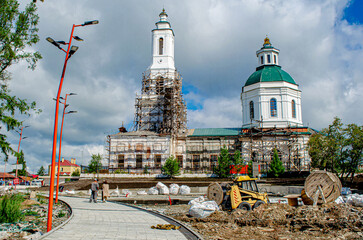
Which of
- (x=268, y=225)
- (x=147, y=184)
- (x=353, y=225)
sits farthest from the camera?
(x=147, y=184)

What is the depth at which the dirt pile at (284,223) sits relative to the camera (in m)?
10.3

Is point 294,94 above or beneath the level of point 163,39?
beneath

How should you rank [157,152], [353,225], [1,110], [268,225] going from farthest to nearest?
[157,152]
[1,110]
[268,225]
[353,225]

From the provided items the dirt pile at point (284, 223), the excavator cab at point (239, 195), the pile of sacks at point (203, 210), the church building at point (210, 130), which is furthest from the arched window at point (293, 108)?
the pile of sacks at point (203, 210)

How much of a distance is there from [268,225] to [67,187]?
27847 millimetres

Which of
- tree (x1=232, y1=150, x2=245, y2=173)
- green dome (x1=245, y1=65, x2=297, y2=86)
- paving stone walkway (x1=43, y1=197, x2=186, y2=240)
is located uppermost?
green dome (x1=245, y1=65, x2=297, y2=86)

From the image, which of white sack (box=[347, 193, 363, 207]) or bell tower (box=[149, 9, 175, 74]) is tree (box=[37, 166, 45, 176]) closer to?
bell tower (box=[149, 9, 175, 74])

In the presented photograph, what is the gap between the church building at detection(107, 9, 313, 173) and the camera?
43.5m

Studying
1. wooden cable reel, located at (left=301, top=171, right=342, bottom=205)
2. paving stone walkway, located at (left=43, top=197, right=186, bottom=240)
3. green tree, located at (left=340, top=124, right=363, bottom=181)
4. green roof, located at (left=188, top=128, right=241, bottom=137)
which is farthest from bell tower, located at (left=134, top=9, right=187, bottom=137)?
paving stone walkway, located at (left=43, top=197, right=186, bottom=240)

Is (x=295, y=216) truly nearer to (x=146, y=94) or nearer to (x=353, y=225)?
(x=353, y=225)

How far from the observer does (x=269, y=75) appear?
46.7 metres

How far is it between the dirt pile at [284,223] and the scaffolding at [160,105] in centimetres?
3355

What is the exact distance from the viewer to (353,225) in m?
10.8

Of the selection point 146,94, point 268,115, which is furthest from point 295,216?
point 146,94
